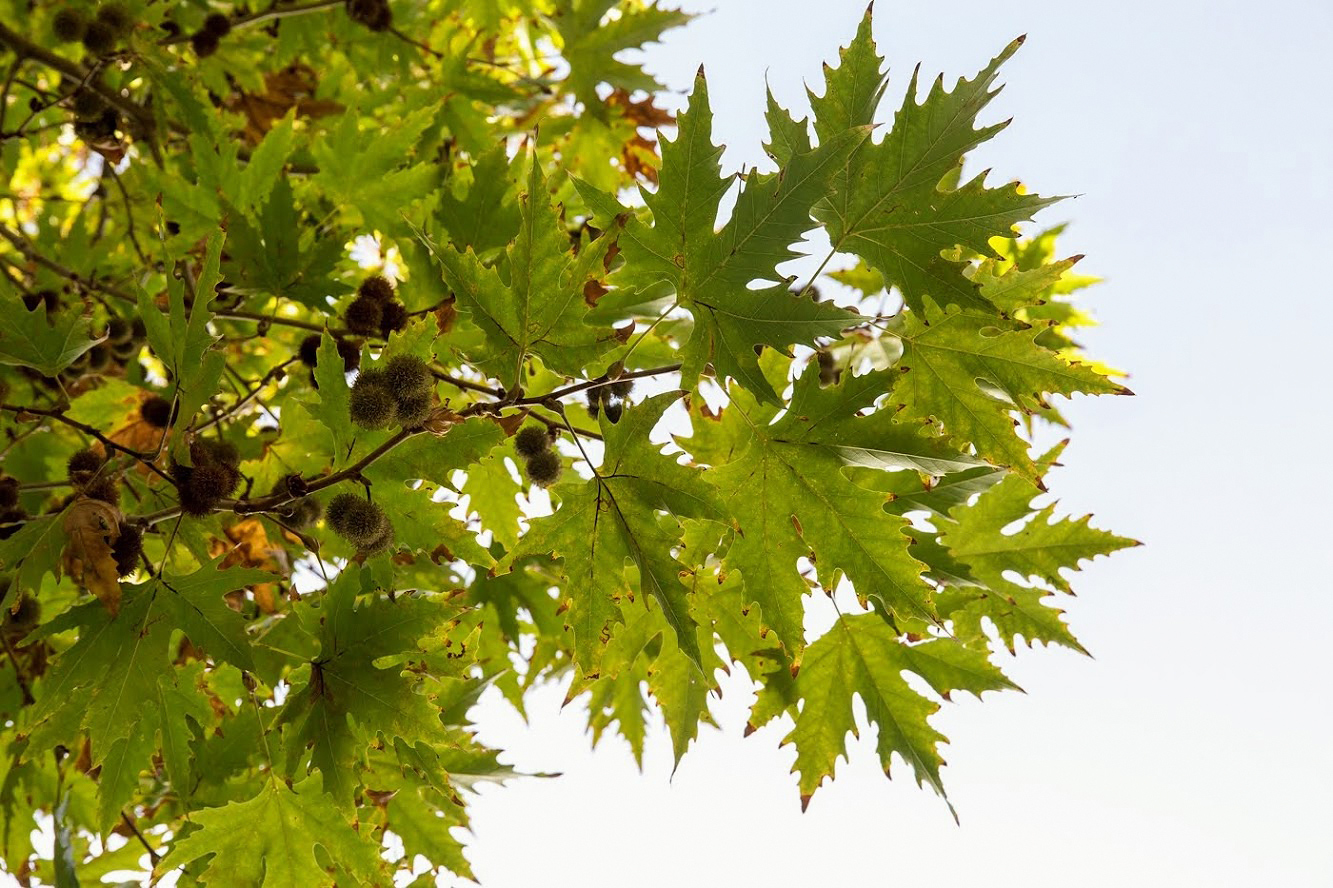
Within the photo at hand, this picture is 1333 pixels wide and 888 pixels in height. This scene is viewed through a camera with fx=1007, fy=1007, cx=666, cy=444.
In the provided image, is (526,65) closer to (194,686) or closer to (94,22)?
(94,22)

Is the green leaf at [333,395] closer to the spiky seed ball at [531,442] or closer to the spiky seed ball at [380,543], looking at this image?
the spiky seed ball at [380,543]

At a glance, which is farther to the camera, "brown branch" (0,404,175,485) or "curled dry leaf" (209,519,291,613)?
"curled dry leaf" (209,519,291,613)

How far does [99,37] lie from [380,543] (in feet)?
9.19

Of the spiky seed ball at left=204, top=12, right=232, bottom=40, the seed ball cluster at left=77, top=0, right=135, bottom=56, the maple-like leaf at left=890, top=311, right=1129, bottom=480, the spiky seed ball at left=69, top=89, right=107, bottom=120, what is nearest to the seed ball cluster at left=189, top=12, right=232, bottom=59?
the spiky seed ball at left=204, top=12, right=232, bottom=40

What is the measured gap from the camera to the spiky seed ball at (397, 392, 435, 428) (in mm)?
2307

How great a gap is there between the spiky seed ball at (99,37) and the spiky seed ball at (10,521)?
2.21m

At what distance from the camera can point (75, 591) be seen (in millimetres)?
3482

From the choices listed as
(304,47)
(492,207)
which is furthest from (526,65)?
(492,207)

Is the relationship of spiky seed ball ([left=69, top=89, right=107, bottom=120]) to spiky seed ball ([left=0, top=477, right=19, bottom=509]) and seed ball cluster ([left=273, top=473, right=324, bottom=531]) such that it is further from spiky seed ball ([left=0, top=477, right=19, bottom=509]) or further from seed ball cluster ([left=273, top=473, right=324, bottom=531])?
seed ball cluster ([left=273, top=473, right=324, bottom=531])

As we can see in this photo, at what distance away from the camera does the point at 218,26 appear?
4309 millimetres

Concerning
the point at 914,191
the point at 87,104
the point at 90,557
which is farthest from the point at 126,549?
the point at 87,104

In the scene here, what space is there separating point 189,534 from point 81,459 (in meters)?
0.56

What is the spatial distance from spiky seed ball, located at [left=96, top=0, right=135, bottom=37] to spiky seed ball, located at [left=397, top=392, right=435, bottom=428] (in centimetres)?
278

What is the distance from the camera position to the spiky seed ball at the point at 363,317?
116 inches
